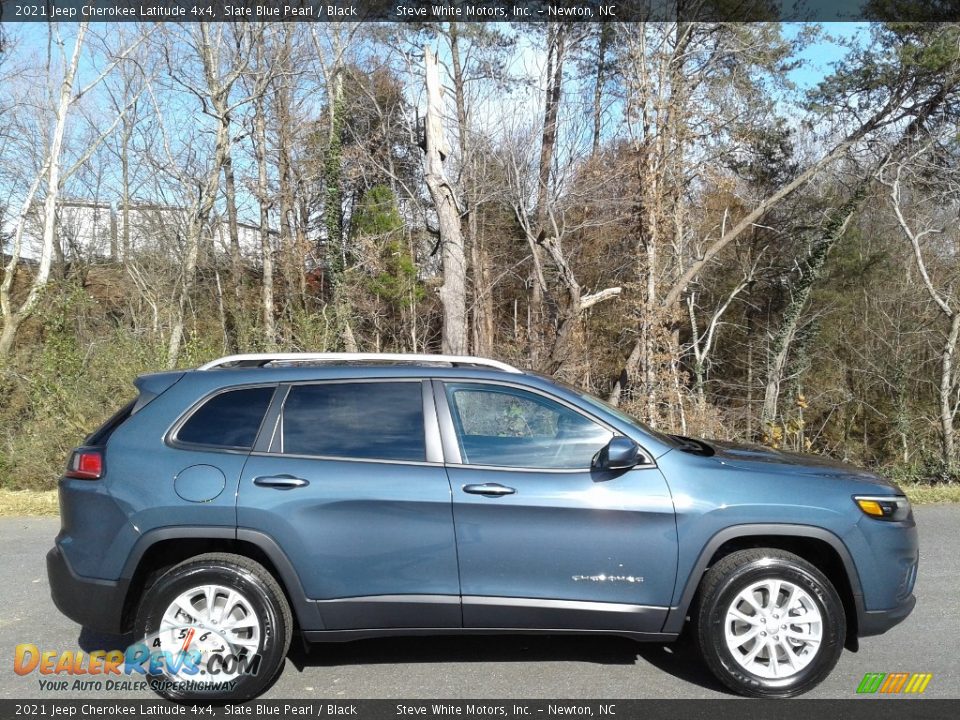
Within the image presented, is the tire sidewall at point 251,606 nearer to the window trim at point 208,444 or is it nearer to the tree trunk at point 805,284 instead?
the window trim at point 208,444

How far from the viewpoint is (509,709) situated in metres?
3.98

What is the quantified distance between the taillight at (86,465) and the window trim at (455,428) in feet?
6.02

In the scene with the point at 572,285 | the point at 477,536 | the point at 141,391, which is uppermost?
the point at 572,285

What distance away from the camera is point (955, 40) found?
17.2 m

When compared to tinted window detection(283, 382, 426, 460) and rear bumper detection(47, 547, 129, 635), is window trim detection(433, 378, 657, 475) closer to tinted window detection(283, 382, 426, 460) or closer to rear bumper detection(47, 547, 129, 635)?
tinted window detection(283, 382, 426, 460)

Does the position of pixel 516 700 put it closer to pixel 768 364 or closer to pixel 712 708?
pixel 712 708

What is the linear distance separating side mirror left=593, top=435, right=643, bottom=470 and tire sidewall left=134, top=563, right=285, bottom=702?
1849 mm

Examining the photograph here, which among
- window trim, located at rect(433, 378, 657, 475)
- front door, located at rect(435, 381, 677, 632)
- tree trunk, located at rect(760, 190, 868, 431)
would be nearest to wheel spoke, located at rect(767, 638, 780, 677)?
front door, located at rect(435, 381, 677, 632)

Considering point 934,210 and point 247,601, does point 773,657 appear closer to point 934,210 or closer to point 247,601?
point 247,601

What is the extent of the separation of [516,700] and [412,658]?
812mm

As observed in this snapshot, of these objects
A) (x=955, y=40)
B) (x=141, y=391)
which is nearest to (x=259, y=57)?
(x=955, y=40)

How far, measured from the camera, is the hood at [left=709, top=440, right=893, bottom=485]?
4309mm

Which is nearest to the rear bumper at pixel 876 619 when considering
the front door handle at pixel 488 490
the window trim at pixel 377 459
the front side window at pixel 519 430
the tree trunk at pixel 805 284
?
the front side window at pixel 519 430

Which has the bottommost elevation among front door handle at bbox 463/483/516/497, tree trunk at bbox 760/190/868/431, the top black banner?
front door handle at bbox 463/483/516/497
